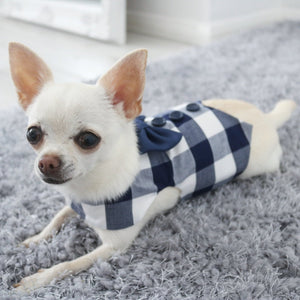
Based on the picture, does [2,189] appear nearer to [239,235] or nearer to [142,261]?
[142,261]

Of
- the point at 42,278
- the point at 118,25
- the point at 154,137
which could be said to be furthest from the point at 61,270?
the point at 118,25

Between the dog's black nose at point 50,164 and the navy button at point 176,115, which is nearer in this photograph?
the dog's black nose at point 50,164

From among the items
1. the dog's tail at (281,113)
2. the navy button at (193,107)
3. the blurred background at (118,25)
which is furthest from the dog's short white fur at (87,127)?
the blurred background at (118,25)

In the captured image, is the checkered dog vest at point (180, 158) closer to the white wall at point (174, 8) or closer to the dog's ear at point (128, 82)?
the dog's ear at point (128, 82)

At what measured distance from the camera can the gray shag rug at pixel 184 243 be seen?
818 mm

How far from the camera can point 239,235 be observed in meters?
0.97

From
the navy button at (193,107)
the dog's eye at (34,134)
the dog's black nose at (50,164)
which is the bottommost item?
the navy button at (193,107)

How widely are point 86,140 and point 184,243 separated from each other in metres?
0.39

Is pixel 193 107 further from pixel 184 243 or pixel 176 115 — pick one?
pixel 184 243

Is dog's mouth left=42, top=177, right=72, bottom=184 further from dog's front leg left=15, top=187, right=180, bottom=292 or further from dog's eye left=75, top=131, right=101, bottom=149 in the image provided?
dog's front leg left=15, top=187, right=180, bottom=292

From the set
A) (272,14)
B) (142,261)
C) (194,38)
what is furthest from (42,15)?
(142,261)

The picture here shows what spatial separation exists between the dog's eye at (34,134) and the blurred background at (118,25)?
5.01ft

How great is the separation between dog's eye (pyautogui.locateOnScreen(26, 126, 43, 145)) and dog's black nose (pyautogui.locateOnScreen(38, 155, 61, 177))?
0.06 metres

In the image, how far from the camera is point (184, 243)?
3.10 ft
